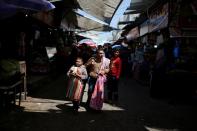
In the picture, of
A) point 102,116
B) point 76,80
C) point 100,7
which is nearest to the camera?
point 102,116

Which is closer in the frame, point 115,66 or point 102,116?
point 102,116

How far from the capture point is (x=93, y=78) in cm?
1116

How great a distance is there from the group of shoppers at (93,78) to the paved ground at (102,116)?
0.38 meters

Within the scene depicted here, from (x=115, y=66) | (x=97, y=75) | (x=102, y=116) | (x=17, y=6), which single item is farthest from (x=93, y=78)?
(x=17, y=6)

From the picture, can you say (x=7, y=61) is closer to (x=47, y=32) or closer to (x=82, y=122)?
(x=82, y=122)

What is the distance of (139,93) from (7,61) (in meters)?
6.62

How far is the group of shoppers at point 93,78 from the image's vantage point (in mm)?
10359

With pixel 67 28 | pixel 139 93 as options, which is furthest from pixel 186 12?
pixel 67 28

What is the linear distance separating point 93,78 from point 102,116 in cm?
149

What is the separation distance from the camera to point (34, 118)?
9.22 metres

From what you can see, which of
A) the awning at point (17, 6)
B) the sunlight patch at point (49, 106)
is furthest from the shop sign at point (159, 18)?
the awning at point (17, 6)

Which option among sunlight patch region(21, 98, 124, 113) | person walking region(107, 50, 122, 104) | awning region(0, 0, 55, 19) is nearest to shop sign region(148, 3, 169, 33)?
person walking region(107, 50, 122, 104)

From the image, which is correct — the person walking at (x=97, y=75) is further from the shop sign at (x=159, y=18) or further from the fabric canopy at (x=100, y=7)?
the fabric canopy at (x=100, y=7)

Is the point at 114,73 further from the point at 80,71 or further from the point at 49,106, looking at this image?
the point at 49,106
